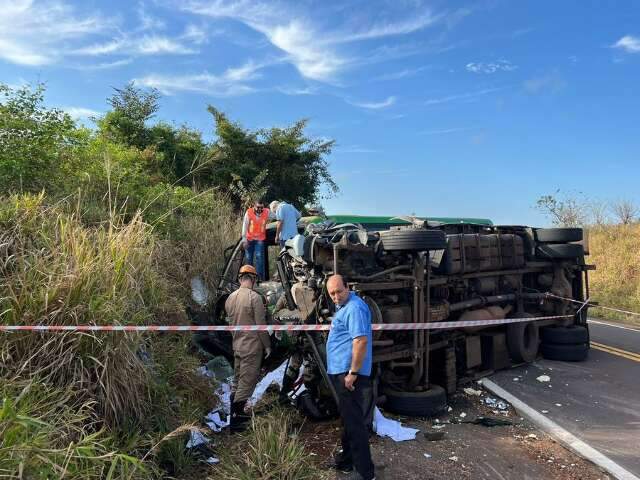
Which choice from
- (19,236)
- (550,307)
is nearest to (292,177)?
(550,307)

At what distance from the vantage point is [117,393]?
4.17 metres

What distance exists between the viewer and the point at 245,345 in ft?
18.0

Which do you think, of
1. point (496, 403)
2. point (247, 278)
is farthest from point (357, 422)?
point (496, 403)

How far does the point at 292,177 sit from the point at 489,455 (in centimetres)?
1642

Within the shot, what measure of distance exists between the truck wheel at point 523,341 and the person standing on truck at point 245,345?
4356 millimetres

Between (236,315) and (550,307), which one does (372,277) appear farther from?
(550,307)

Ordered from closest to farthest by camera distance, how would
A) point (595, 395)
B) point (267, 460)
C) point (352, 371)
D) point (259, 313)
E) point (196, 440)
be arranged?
1. point (267, 460)
2. point (352, 371)
3. point (196, 440)
4. point (259, 313)
5. point (595, 395)

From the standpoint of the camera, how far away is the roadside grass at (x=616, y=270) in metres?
16.9

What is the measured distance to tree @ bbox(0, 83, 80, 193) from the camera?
7.12 meters

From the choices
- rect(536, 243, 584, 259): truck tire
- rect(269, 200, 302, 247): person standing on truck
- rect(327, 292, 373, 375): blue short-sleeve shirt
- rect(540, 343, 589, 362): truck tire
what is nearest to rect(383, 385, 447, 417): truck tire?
rect(327, 292, 373, 375): blue short-sleeve shirt

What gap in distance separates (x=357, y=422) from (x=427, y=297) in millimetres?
2539

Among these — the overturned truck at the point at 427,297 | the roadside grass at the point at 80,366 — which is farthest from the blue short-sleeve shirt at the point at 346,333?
the roadside grass at the point at 80,366

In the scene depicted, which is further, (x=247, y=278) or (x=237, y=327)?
(x=247, y=278)

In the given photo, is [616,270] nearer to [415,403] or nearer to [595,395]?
[595,395]
